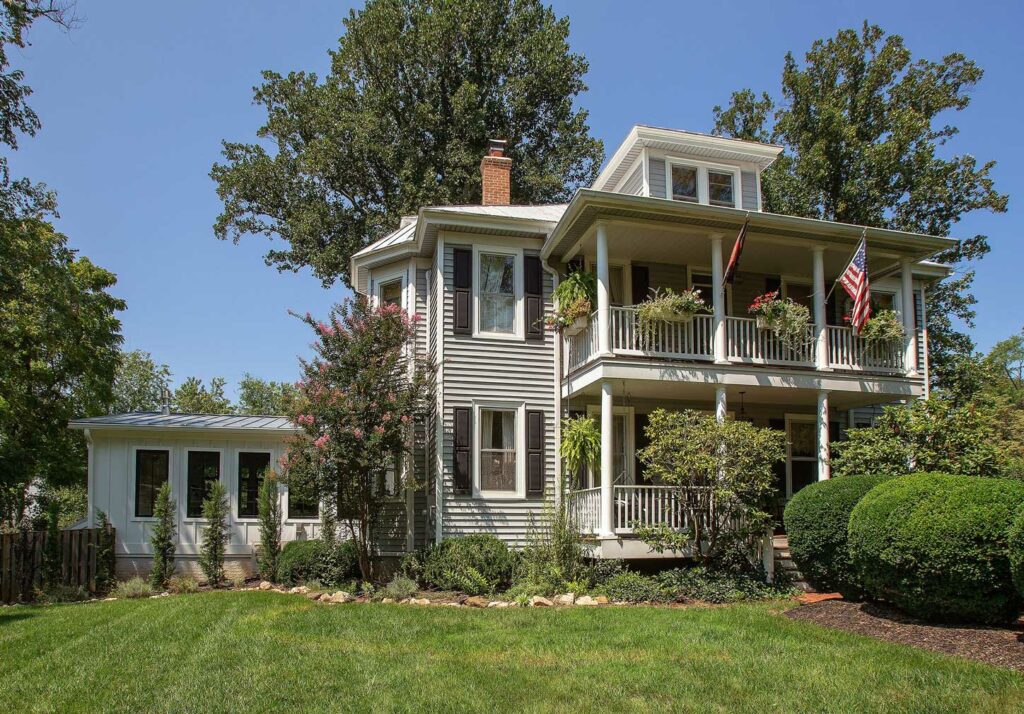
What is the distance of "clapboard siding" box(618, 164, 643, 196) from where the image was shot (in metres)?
16.7

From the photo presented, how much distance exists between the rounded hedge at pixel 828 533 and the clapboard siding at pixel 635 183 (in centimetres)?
734

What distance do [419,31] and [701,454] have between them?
1923 cm

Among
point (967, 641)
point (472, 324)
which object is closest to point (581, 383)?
point (472, 324)

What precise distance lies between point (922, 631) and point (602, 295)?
6.90 metres

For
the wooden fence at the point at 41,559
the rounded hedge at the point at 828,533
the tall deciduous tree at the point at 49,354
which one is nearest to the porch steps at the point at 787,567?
the rounded hedge at the point at 828,533

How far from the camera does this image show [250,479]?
17.1m

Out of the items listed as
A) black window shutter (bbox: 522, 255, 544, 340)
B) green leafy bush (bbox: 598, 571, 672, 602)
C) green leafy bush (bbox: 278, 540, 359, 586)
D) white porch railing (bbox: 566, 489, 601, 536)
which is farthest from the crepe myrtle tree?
green leafy bush (bbox: 598, 571, 672, 602)

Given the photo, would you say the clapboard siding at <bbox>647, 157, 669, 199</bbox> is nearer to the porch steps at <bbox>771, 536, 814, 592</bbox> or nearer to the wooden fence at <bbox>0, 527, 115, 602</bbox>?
the porch steps at <bbox>771, 536, 814, 592</bbox>

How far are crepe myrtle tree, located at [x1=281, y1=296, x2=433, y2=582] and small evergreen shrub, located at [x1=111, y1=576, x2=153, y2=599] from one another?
3.39m

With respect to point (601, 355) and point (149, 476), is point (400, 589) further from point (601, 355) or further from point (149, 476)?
point (149, 476)

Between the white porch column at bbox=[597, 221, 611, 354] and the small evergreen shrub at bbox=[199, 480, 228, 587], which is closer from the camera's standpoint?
the white porch column at bbox=[597, 221, 611, 354]

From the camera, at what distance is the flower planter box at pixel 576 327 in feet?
48.8

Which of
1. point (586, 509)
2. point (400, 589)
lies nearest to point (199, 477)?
point (400, 589)

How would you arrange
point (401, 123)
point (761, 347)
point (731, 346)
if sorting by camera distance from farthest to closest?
point (401, 123)
point (761, 347)
point (731, 346)
